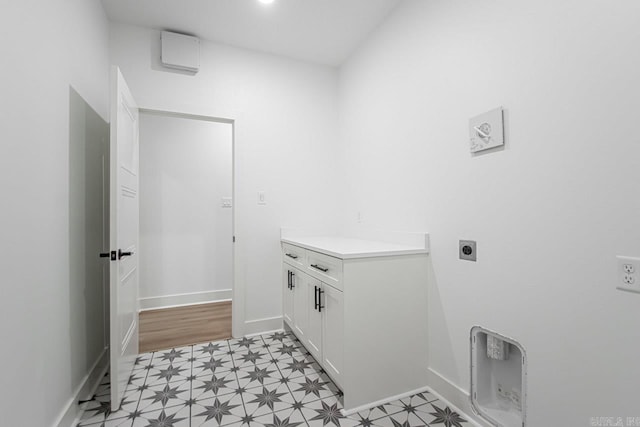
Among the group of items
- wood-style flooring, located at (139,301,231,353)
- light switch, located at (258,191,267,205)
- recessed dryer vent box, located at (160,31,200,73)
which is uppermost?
recessed dryer vent box, located at (160,31,200,73)

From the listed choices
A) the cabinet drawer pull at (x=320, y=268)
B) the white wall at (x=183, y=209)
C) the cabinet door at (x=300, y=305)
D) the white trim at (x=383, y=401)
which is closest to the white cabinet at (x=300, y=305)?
the cabinet door at (x=300, y=305)

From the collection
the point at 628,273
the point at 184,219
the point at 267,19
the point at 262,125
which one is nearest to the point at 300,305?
the point at 262,125

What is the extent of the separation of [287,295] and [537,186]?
2.10 meters

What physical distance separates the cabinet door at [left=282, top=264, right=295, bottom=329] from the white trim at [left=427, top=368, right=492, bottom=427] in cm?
121

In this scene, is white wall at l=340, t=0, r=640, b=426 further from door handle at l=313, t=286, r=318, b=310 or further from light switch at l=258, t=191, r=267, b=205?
light switch at l=258, t=191, r=267, b=205

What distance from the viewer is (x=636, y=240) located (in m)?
1.02

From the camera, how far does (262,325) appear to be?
9.32 feet

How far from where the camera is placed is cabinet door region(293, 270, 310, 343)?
229 centimetres

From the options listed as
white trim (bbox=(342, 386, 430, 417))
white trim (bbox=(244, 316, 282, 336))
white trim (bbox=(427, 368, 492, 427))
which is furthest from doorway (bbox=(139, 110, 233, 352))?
white trim (bbox=(427, 368, 492, 427))

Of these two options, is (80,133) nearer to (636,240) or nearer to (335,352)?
(335,352)

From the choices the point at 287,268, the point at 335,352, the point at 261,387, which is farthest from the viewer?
the point at 287,268

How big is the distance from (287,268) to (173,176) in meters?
2.00

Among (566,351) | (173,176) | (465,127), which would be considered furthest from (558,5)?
(173,176)

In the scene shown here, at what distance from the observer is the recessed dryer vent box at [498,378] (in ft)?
4.76
